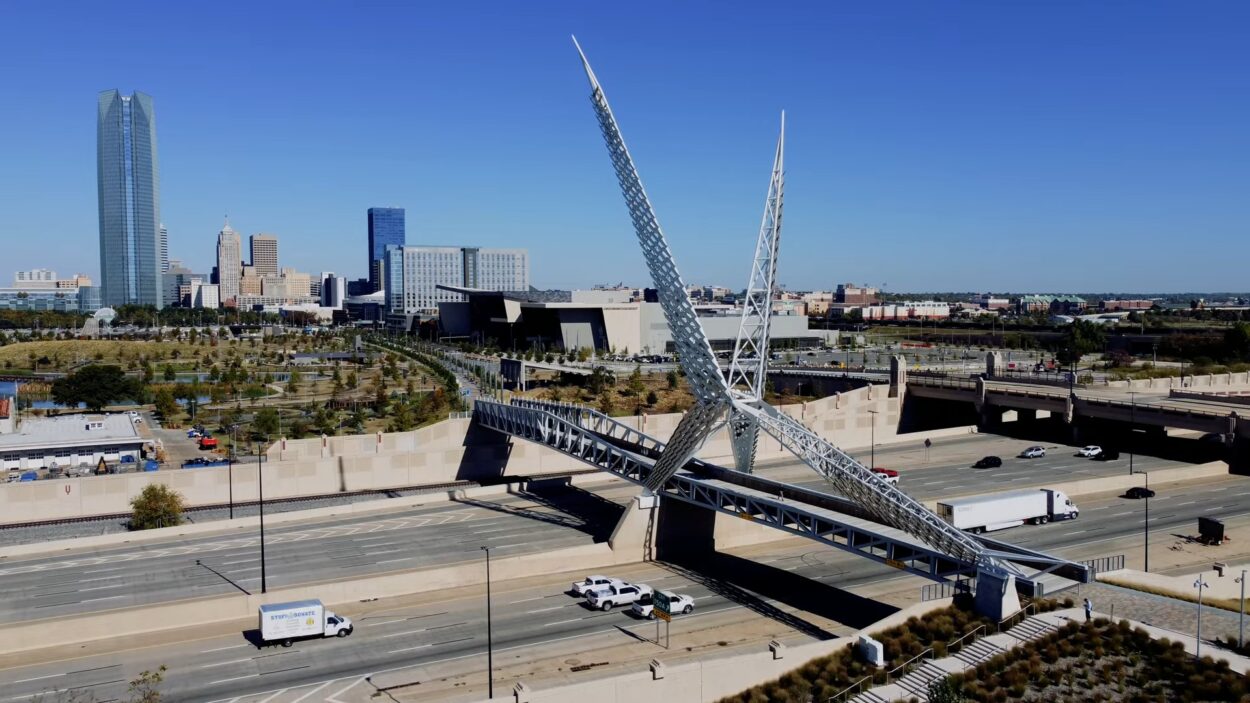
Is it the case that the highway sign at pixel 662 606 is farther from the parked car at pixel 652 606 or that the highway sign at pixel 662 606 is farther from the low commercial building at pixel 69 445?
the low commercial building at pixel 69 445

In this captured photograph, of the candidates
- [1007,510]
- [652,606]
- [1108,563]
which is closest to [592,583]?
[652,606]

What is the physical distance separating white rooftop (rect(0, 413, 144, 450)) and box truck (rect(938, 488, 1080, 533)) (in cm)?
5116

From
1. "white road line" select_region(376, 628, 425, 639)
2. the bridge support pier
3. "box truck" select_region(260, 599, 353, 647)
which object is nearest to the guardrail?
the bridge support pier

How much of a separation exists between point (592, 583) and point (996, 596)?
1408 centimetres

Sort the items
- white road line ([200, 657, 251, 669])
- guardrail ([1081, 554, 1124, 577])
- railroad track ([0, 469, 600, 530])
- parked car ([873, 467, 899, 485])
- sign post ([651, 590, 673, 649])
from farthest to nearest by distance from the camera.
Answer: parked car ([873, 467, 899, 485])
railroad track ([0, 469, 600, 530])
guardrail ([1081, 554, 1124, 577])
sign post ([651, 590, 673, 649])
white road line ([200, 657, 251, 669])

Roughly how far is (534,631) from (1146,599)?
1969 centimetres

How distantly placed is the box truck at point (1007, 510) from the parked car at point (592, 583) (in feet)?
54.2

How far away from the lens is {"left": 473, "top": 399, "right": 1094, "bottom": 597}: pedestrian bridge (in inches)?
1235

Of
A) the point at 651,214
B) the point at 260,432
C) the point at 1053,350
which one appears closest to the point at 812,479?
the point at 651,214

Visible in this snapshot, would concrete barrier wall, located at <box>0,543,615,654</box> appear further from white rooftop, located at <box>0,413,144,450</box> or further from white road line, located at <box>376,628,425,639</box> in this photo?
white rooftop, located at <box>0,413,144,450</box>

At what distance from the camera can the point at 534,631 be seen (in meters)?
32.4

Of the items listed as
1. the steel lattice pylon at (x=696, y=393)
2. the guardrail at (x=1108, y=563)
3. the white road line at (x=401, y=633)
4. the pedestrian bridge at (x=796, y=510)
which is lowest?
the white road line at (x=401, y=633)

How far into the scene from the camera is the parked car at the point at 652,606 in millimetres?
33625

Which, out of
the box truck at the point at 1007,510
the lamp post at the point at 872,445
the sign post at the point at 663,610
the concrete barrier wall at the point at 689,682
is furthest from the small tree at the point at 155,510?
the lamp post at the point at 872,445
